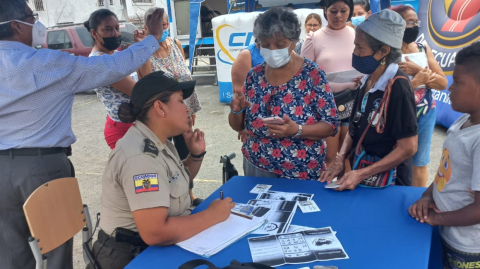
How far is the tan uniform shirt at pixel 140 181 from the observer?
143cm

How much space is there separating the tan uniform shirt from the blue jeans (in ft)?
6.69

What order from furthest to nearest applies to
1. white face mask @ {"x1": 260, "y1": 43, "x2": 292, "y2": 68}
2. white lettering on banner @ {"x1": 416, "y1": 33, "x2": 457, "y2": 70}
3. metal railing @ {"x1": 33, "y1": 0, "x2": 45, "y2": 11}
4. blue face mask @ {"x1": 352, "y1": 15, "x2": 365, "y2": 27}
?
metal railing @ {"x1": 33, "y1": 0, "x2": 45, "y2": 11}
white lettering on banner @ {"x1": 416, "y1": 33, "x2": 457, "y2": 70}
blue face mask @ {"x1": 352, "y1": 15, "x2": 365, "y2": 27}
white face mask @ {"x1": 260, "y1": 43, "x2": 292, "y2": 68}

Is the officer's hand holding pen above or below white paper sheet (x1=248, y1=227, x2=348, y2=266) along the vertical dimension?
above

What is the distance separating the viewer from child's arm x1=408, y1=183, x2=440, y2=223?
1508mm

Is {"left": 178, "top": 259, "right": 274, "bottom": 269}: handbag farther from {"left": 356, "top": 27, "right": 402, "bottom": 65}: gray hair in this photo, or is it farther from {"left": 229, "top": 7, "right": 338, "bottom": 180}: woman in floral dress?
{"left": 356, "top": 27, "right": 402, "bottom": 65}: gray hair

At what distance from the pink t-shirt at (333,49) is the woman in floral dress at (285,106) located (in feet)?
3.75

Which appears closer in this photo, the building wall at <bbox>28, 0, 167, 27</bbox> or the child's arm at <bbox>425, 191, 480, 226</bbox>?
the child's arm at <bbox>425, 191, 480, 226</bbox>

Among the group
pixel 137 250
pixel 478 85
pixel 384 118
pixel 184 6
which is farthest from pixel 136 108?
pixel 184 6

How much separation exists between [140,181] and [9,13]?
3.71 ft

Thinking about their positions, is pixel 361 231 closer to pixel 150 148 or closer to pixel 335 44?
pixel 150 148

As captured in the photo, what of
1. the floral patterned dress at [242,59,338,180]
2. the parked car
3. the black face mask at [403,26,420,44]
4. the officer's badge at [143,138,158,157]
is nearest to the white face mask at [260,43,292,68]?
the floral patterned dress at [242,59,338,180]

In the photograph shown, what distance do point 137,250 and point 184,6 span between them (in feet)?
32.1

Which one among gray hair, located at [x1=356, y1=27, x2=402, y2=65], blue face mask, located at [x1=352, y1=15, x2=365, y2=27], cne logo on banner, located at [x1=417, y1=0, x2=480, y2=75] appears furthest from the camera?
cne logo on banner, located at [x1=417, y1=0, x2=480, y2=75]

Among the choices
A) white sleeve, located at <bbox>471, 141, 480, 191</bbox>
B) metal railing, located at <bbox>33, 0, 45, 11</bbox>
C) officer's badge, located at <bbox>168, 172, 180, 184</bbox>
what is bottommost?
officer's badge, located at <bbox>168, 172, 180, 184</bbox>
